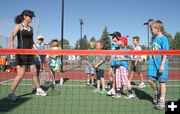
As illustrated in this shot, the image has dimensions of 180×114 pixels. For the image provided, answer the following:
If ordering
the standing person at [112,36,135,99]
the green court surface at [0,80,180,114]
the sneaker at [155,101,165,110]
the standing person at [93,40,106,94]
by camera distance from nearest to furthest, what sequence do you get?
the green court surface at [0,80,180,114], the sneaker at [155,101,165,110], the standing person at [112,36,135,99], the standing person at [93,40,106,94]

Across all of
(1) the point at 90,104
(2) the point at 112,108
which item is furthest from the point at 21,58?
(2) the point at 112,108

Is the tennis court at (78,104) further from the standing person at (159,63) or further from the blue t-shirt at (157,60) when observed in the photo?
Result: the blue t-shirt at (157,60)

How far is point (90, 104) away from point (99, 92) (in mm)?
1780

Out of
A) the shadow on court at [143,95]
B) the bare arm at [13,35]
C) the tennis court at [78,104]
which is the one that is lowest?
the tennis court at [78,104]

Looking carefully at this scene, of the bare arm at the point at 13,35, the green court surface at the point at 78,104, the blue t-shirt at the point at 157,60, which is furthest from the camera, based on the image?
the bare arm at the point at 13,35

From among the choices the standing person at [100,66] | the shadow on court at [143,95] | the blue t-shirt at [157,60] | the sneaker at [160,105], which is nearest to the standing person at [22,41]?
the standing person at [100,66]

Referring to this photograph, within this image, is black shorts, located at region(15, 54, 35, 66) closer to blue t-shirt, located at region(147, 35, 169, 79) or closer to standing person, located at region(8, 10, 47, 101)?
standing person, located at region(8, 10, 47, 101)

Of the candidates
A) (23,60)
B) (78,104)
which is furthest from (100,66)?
(23,60)

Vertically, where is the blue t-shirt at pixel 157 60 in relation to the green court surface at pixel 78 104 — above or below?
above

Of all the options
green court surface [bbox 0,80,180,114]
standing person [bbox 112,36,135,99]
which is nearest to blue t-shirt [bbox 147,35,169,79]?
green court surface [bbox 0,80,180,114]

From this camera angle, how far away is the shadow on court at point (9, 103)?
593cm

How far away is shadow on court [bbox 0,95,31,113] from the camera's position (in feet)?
19.5

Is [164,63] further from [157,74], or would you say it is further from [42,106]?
[42,106]

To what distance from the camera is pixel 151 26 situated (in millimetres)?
6430
